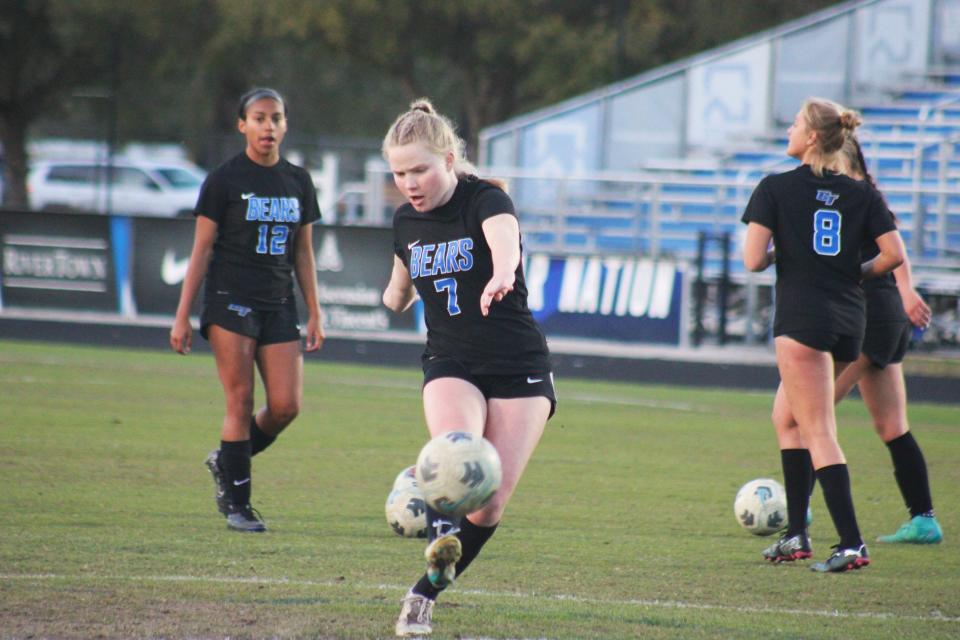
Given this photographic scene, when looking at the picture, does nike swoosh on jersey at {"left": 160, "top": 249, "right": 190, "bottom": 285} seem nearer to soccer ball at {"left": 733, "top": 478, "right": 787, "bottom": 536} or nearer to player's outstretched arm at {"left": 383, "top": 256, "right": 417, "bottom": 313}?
soccer ball at {"left": 733, "top": 478, "right": 787, "bottom": 536}

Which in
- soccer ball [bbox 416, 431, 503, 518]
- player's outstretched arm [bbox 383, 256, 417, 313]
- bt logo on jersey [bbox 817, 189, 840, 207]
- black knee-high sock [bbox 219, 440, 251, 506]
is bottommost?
black knee-high sock [bbox 219, 440, 251, 506]

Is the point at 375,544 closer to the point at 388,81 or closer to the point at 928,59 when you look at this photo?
the point at 928,59

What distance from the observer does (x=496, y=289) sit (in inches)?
202

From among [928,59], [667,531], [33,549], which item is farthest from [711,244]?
[33,549]

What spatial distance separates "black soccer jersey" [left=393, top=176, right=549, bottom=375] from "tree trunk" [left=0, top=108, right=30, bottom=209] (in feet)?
75.2

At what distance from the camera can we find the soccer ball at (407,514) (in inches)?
297

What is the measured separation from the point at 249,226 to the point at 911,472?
3.73 meters

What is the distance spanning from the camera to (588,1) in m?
36.9

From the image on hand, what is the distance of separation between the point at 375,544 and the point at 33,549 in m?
1.65

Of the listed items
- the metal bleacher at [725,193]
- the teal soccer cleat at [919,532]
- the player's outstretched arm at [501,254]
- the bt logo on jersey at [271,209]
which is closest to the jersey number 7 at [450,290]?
the player's outstretched arm at [501,254]

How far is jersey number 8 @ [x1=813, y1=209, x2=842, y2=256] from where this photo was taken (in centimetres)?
675

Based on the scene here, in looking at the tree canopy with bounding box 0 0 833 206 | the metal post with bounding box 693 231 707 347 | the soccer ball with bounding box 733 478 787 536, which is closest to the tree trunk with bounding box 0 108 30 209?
the tree canopy with bounding box 0 0 833 206

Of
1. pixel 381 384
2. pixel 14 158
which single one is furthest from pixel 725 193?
pixel 14 158

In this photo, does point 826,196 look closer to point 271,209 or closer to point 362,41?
point 271,209
